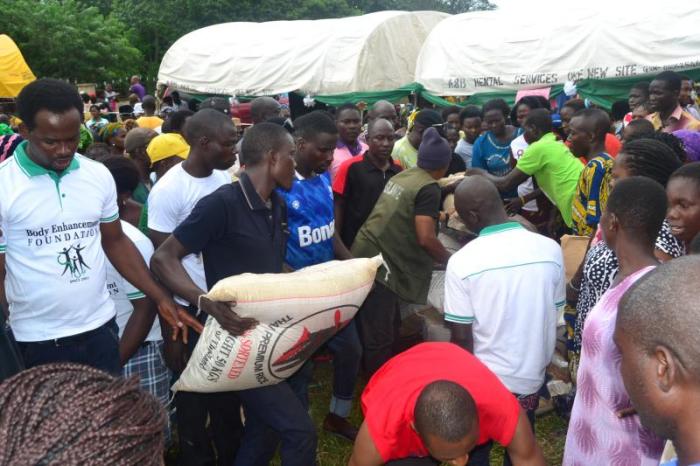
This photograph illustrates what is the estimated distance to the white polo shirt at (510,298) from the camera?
8.55ft

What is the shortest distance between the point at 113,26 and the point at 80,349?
87.0 ft

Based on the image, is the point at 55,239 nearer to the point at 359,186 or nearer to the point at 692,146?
the point at 359,186

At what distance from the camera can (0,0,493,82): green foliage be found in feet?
76.0

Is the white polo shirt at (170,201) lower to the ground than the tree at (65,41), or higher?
higher

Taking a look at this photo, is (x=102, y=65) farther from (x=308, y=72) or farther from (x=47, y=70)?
(x=308, y=72)

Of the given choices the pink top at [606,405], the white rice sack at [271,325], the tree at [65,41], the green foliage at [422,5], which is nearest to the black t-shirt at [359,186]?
the white rice sack at [271,325]

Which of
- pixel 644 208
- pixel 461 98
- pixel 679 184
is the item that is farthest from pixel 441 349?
pixel 461 98

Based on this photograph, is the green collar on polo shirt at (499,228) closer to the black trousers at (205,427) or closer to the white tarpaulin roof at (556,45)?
the black trousers at (205,427)

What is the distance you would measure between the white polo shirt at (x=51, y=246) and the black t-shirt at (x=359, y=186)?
196 cm

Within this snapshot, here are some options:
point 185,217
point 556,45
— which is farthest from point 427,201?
point 556,45

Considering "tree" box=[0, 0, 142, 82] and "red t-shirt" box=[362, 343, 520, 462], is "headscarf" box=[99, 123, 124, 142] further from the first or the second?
"tree" box=[0, 0, 142, 82]

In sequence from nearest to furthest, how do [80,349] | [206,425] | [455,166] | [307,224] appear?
1. [80,349]
2. [206,425]
3. [307,224]
4. [455,166]

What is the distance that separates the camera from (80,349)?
254cm

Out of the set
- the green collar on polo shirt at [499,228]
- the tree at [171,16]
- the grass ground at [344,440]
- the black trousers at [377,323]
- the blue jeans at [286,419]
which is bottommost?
the tree at [171,16]
